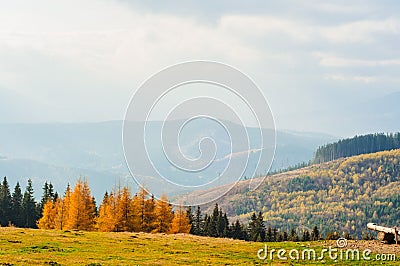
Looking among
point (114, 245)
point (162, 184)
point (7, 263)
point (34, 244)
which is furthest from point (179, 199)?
point (7, 263)

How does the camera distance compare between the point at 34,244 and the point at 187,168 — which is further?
the point at 34,244

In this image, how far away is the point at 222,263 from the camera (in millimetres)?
34688

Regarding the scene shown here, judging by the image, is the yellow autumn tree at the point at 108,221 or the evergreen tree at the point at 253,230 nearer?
the yellow autumn tree at the point at 108,221

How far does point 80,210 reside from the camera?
Result: 75250 mm

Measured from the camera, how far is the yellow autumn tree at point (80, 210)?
246 ft

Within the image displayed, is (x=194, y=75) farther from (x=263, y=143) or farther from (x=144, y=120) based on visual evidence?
(x=263, y=143)

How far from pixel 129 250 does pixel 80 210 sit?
122ft

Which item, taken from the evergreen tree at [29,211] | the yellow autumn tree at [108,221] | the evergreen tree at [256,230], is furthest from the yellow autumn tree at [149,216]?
the evergreen tree at [256,230]

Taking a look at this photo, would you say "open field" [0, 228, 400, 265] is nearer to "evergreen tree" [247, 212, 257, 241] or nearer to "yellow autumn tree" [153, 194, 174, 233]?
"yellow autumn tree" [153, 194, 174, 233]

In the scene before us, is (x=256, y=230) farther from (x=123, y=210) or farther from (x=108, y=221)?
(x=108, y=221)

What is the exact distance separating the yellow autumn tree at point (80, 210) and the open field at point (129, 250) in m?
25.0

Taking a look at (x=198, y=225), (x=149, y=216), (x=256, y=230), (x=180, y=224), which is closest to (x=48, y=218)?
(x=149, y=216)

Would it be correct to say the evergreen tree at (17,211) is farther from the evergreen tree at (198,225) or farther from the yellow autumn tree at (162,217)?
the evergreen tree at (198,225)

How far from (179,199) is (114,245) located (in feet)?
24.6
